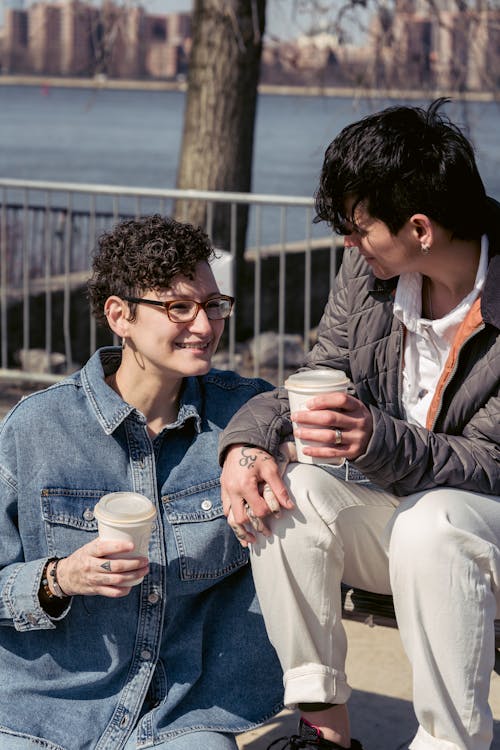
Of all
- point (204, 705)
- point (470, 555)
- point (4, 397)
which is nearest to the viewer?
point (470, 555)

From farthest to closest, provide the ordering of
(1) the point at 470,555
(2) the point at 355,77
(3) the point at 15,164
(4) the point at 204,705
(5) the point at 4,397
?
(3) the point at 15,164
(2) the point at 355,77
(5) the point at 4,397
(4) the point at 204,705
(1) the point at 470,555

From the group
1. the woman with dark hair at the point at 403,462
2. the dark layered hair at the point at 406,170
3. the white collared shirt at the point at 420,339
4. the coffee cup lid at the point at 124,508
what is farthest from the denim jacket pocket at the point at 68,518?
the dark layered hair at the point at 406,170

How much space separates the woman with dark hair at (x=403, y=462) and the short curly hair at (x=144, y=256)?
12.8 inches

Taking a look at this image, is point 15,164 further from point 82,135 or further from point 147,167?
point 82,135

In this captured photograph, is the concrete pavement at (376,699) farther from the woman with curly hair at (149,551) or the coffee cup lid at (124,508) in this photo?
the coffee cup lid at (124,508)

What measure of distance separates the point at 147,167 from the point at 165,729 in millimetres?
41854

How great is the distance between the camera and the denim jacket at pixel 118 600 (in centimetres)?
264

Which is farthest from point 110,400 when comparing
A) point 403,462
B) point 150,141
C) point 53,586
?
point 150,141

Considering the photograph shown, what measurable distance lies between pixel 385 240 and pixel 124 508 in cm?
85

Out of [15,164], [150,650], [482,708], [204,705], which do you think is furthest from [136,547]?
[15,164]

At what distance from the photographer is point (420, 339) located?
285 centimetres

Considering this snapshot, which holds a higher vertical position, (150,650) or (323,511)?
(323,511)

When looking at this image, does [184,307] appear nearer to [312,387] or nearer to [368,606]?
[312,387]

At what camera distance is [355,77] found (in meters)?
9.26
